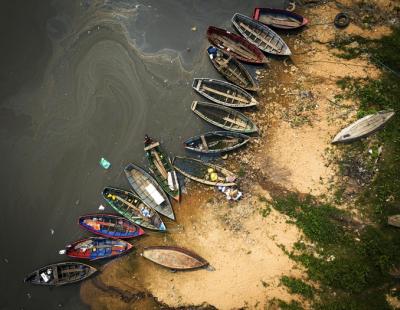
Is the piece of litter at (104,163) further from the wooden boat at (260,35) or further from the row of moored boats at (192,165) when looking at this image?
the wooden boat at (260,35)

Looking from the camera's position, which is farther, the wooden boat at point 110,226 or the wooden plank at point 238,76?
the wooden plank at point 238,76

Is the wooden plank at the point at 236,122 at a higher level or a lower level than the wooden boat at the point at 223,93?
lower

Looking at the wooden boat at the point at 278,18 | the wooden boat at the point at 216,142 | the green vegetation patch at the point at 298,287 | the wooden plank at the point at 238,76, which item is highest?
the wooden boat at the point at 278,18

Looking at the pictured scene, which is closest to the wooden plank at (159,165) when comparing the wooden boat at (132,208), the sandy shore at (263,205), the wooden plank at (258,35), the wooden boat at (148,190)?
the wooden boat at (148,190)

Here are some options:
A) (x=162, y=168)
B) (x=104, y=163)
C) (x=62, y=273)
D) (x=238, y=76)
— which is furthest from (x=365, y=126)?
(x=62, y=273)

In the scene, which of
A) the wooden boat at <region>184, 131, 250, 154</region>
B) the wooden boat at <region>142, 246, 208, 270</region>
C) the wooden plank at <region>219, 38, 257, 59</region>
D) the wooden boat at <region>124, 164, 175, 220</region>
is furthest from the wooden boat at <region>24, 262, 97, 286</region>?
the wooden plank at <region>219, 38, 257, 59</region>

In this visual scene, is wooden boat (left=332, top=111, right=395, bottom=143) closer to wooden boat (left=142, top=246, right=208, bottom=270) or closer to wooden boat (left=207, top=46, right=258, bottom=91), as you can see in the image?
wooden boat (left=207, top=46, right=258, bottom=91)

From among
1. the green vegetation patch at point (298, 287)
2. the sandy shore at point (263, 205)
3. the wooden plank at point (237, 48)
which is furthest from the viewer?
the wooden plank at point (237, 48)

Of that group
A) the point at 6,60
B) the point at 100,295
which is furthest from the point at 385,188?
the point at 6,60
